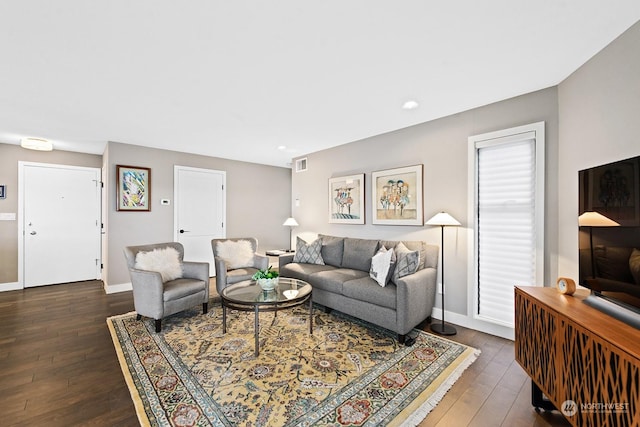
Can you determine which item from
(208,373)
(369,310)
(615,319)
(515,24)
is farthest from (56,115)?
(615,319)

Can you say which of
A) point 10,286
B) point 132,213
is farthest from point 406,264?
point 10,286

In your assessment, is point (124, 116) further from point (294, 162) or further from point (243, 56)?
point (294, 162)

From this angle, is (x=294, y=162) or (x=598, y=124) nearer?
(x=598, y=124)

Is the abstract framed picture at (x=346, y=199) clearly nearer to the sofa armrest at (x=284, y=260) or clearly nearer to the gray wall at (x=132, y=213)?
the sofa armrest at (x=284, y=260)

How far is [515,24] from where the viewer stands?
5.42ft

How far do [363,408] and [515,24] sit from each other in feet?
8.52

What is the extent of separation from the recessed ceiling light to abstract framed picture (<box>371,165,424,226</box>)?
786 millimetres

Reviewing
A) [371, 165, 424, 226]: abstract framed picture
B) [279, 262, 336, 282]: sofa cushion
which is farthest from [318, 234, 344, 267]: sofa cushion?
[371, 165, 424, 226]: abstract framed picture

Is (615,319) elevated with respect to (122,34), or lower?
lower

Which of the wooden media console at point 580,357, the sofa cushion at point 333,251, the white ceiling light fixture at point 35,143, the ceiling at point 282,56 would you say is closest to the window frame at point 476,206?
the ceiling at point 282,56

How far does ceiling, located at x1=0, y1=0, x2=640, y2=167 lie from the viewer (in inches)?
61.2

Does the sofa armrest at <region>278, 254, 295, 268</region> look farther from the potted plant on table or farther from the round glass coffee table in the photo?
the potted plant on table

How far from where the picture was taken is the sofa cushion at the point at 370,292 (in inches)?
105

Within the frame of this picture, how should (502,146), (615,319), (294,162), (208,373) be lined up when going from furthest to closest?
(294,162), (502,146), (208,373), (615,319)
